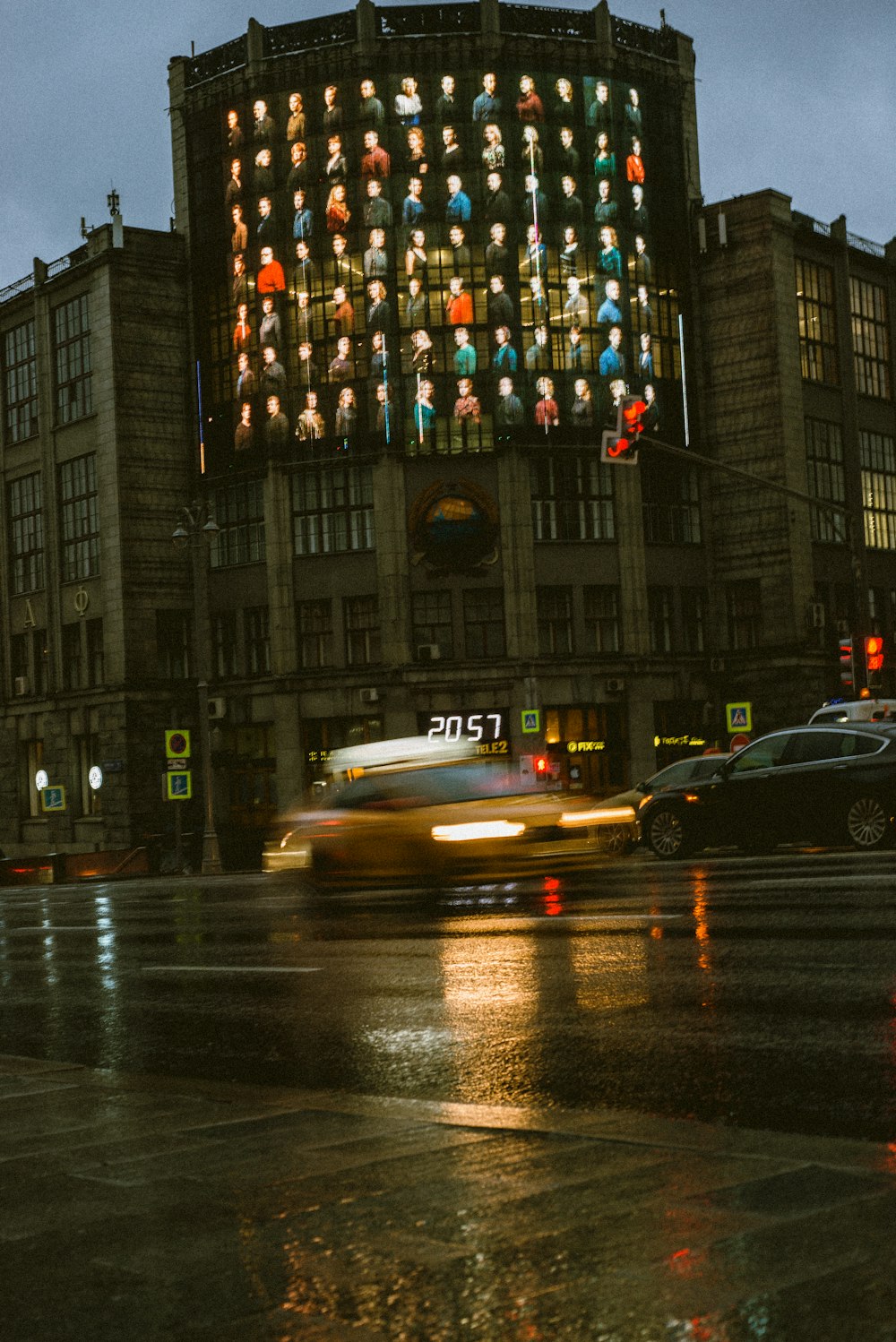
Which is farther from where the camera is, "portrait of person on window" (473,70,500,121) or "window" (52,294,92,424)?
"window" (52,294,92,424)

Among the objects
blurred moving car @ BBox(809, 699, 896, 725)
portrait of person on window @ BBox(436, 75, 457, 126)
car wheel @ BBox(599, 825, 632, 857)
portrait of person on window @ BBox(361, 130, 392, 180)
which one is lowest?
car wheel @ BBox(599, 825, 632, 857)

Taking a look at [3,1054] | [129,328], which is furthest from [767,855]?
[129,328]

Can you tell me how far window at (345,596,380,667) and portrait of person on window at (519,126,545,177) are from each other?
14980 mm

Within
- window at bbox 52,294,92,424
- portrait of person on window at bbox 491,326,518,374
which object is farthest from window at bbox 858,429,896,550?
window at bbox 52,294,92,424

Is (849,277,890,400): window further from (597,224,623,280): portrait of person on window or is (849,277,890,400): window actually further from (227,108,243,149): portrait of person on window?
(227,108,243,149): portrait of person on window

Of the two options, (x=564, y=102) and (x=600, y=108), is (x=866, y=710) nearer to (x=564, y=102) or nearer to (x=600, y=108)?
(x=564, y=102)

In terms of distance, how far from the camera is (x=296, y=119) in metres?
53.2

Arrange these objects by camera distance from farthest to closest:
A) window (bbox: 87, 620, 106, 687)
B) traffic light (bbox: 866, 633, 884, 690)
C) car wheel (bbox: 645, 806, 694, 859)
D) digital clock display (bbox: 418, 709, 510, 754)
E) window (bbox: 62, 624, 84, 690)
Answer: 1. window (bbox: 62, 624, 84, 690)
2. window (bbox: 87, 620, 106, 687)
3. digital clock display (bbox: 418, 709, 510, 754)
4. traffic light (bbox: 866, 633, 884, 690)
5. car wheel (bbox: 645, 806, 694, 859)

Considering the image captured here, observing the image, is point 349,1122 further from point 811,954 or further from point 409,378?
point 409,378

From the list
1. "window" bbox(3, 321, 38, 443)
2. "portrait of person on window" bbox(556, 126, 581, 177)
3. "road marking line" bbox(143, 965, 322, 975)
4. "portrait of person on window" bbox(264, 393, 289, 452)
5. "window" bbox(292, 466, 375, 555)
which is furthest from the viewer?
"window" bbox(3, 321, 38, 443)

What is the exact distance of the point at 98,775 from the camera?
181 ft

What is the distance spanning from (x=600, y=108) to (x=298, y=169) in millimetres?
10310

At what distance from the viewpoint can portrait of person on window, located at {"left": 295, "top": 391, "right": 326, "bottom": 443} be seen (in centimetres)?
5278

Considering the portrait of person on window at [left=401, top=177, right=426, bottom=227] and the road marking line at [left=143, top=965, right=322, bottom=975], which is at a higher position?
the portrait of person on window at [left=401, top=177, right=426, bottom=227]
